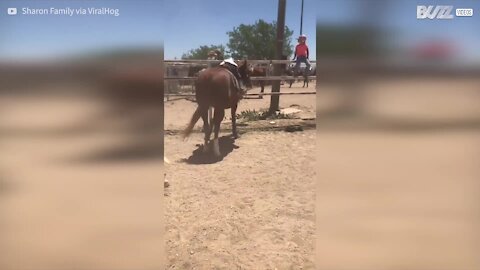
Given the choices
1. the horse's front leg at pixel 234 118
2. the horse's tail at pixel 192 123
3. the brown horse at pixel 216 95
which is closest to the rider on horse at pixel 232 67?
the brown horse at pixel 216 95

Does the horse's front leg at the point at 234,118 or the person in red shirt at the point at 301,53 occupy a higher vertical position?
the person in red shirt at the point at 301,53

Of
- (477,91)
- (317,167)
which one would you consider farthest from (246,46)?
(477,91)

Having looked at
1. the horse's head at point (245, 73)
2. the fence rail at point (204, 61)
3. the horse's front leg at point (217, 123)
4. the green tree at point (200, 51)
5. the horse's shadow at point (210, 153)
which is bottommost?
the horse's shadow at point (210, 153)

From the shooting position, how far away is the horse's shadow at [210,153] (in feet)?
7.50

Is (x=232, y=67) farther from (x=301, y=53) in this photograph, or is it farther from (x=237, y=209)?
(x=237, y=209)

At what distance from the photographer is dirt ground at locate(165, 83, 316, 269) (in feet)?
7.47

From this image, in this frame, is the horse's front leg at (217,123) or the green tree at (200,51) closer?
the green tree at (200,51)

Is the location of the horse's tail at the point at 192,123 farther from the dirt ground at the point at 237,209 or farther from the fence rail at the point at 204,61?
the fence rail at the point at 204,61

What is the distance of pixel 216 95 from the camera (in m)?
2.29

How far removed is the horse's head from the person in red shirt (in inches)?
10.6

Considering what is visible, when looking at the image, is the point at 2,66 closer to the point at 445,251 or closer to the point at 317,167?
the point at 317,167

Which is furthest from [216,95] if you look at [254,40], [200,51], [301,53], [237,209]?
[237,209]

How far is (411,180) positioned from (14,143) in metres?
2.05

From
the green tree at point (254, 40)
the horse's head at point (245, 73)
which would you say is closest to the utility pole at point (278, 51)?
the green tree at point (254, 40)
